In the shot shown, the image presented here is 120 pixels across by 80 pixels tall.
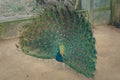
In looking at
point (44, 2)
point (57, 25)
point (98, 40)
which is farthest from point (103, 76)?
point (44, 2)

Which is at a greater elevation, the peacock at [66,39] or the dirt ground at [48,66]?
the peacock at [66,39]

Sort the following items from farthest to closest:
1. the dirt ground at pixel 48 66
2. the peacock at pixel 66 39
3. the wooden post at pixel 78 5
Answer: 1. the wooden post at pixel 78 5
2. the dirt ground at pixel 48 66
3. the peacock at pixel 66 39

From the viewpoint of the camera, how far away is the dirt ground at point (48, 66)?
3.25 meters

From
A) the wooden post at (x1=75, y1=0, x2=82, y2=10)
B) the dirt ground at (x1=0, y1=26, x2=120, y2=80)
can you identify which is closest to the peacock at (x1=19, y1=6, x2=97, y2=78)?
the dirt ground at (x1=0, y1=26, x2=120, y2=80)

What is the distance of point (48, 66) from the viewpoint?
3523mm

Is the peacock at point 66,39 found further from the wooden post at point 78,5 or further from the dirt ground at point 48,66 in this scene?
the wooden post at point 78,5

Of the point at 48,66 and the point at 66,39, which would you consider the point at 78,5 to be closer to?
the point at 48,66

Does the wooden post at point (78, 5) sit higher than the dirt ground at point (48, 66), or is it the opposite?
the wooden post at point (78, 5)

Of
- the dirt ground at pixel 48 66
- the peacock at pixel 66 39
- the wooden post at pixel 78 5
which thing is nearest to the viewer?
the peacock at pixel 66 39

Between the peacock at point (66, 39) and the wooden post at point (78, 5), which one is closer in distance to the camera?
the peacock at point (66, 39)

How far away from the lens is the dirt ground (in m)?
3.25

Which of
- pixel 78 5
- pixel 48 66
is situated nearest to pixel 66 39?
pixel 48 66

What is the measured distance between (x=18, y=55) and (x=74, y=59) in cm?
132

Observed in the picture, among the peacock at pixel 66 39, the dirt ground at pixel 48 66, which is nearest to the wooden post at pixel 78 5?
the dirt ground at pixel 48 66
